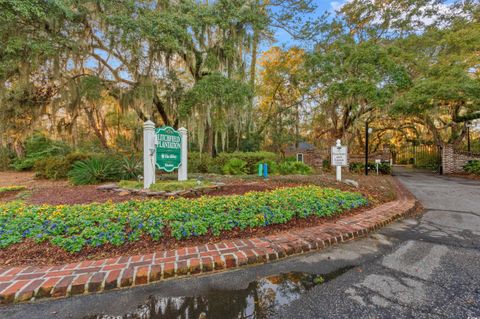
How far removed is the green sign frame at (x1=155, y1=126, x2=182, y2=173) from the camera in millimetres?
4707

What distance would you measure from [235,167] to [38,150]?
1142cm

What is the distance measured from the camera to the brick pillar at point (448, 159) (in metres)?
12.7

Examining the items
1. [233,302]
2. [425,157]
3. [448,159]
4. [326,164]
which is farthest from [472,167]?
[233,302]

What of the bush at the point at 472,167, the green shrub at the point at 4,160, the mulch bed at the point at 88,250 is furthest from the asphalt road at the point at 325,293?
the green shrub at the point at 4,160

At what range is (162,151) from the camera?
4.79 meters

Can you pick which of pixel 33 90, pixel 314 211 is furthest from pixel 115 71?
pixel 314 211

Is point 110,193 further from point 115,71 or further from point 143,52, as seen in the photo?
point 115,71

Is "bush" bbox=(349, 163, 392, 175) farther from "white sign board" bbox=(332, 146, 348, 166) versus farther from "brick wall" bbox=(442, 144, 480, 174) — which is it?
"white sign board" bbox=(332, 146, 348, 166)

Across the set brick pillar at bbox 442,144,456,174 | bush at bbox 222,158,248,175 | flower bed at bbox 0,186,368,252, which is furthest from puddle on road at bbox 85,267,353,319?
→ brick pillar at bbox 442,144,456,174

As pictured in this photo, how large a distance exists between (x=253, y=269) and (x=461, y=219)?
435 centimetres

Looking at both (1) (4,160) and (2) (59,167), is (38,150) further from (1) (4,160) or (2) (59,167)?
(2) (59,167)

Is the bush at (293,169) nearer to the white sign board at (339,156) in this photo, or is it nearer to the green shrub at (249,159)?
the green shrub at (249,159)

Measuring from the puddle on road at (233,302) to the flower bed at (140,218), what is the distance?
100cm

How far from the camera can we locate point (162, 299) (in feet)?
6.02
